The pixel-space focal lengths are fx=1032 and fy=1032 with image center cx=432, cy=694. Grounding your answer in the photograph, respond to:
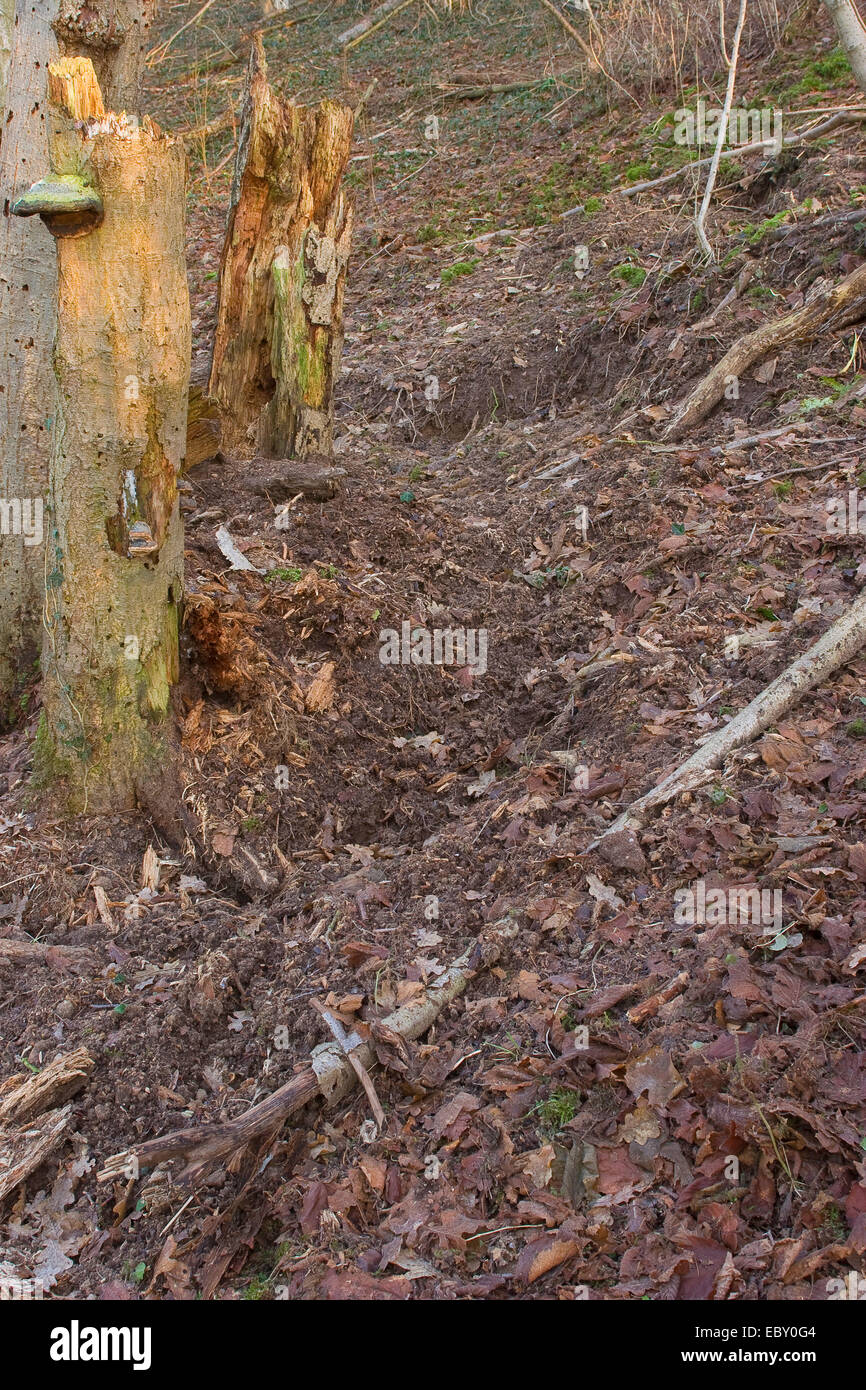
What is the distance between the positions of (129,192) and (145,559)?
128 cm

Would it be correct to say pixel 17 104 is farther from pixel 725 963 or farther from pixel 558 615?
pixel 725 963

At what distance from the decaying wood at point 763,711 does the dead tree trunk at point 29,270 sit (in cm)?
304

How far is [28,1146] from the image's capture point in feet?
10.2

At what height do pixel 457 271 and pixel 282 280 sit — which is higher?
pixel 457 271

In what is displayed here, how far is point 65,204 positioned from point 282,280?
8.35ft

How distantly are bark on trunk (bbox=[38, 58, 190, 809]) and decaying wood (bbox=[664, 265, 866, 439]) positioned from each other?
384 centimetres

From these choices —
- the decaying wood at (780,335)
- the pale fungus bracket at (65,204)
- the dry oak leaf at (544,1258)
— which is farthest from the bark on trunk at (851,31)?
the dry oak leaf at (544,1258)

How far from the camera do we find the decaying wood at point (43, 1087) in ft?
10.5

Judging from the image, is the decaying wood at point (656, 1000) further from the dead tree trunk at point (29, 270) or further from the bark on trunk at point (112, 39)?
the bark on trunk at point (112, 39)

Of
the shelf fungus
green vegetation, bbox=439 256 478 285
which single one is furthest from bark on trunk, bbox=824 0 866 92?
the shelf fungus

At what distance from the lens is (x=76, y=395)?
12.2 ft

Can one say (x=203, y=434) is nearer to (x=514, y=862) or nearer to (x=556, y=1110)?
(x=514, y=862)

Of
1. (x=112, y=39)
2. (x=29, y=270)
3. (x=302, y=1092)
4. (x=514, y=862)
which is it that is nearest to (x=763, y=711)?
(x=514, y=862)

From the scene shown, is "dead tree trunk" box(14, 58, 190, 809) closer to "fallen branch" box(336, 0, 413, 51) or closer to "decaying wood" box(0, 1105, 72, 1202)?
"decaying wood" box(0, 1105, 72, 1202)
